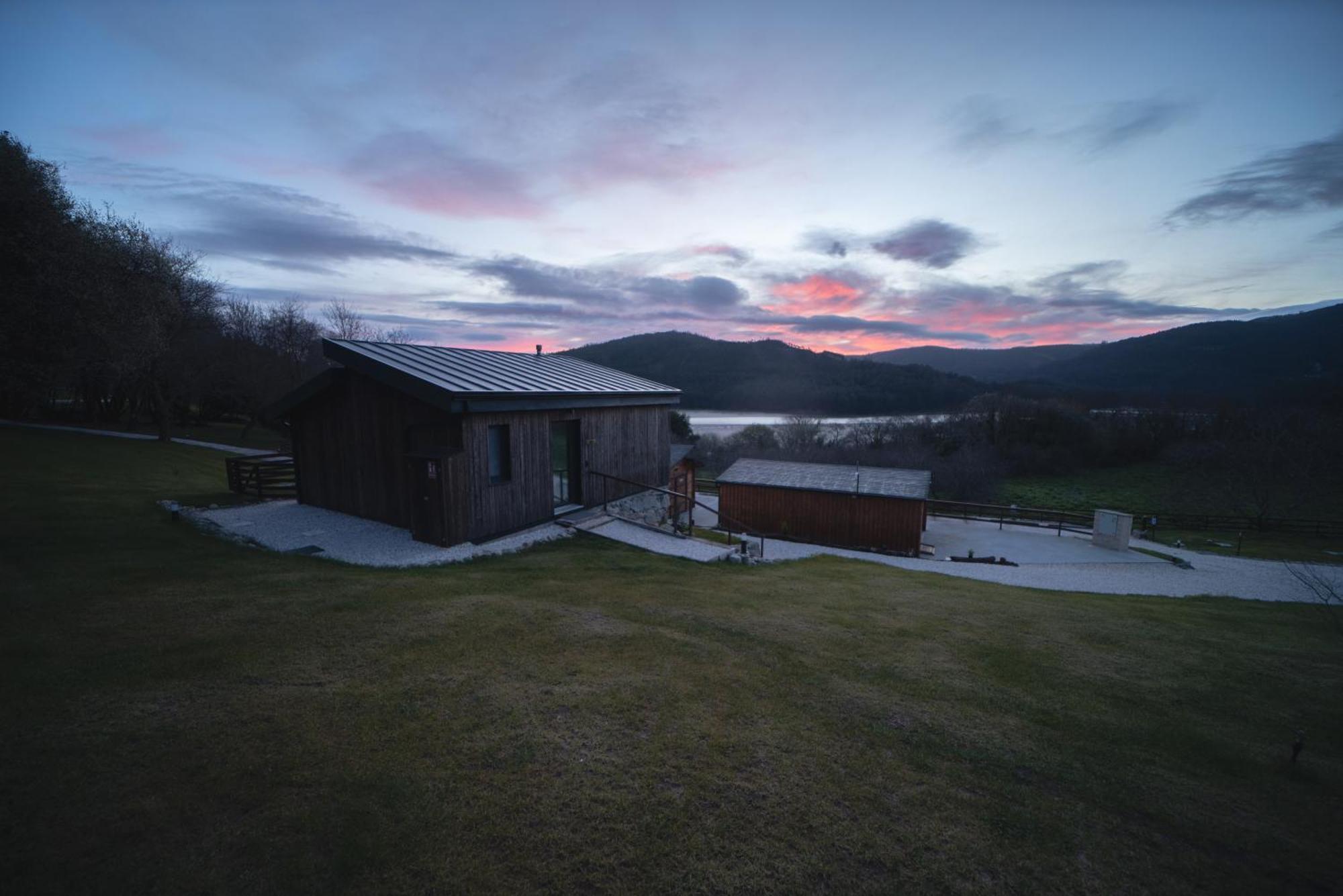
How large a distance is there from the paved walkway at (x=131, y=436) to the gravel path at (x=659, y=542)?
23.0 meters

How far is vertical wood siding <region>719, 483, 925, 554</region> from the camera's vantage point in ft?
66.0

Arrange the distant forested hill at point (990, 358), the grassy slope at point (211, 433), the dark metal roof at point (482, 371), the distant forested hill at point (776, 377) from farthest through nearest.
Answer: the distant forested hill at point (990, 358), the distant forested hill at point (776, 377), the grassy slope at point (211, 433), the dark metal roof at point (482, 371)

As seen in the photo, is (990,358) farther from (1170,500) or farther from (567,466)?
(567,466)

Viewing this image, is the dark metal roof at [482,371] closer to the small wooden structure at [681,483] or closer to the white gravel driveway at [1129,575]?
the small wooden structure at [681,483]

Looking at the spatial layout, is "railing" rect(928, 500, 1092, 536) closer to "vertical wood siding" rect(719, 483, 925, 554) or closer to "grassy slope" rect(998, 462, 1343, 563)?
"grassy slope" rect(998, 462, 1343, 563)

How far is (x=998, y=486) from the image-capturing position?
41.4m

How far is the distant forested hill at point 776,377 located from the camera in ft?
248

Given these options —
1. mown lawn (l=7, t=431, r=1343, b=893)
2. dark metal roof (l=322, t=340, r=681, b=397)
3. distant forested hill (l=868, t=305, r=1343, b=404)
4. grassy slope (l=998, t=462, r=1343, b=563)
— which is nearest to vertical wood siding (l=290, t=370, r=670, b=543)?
dark metal roof (l=322, t=340, r=681, b=397)

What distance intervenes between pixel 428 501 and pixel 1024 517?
89.5 feet

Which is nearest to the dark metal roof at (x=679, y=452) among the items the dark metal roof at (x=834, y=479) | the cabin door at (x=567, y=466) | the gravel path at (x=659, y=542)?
the dark metal roof at (x=834, y=479)

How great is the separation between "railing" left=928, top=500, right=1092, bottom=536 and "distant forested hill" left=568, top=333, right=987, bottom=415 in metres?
43.8

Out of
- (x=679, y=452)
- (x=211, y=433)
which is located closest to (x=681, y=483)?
(x=679, y=452)

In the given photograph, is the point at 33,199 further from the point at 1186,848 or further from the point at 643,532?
the point at 1186,848

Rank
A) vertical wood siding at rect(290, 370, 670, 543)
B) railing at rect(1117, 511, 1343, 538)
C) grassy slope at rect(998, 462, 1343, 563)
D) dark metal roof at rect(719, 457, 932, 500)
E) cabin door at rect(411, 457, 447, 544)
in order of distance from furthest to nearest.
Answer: railing at rect(1117, 511, 1343, 538) < grassy slope at rect(998, 462, 1343, 563) < dark metal roof at rect(719, 457, 932, 500) < vertical wood siding at rect(290, 370, 670, 543) < cabin door at rect(411, 457, 447, 544)
